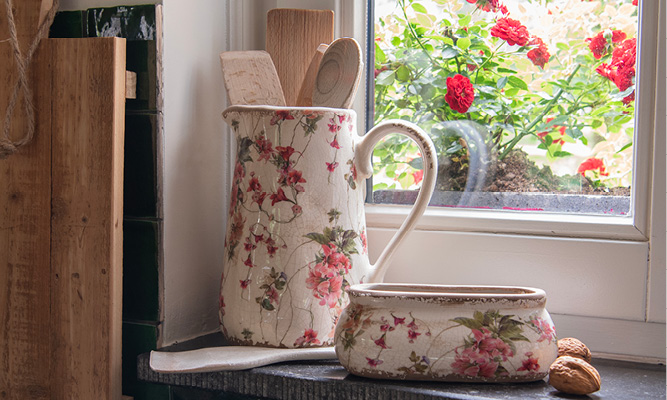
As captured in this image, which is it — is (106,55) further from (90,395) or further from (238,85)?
(90,395)

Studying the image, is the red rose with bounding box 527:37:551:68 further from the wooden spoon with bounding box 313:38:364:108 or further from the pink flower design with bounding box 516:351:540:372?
the pink flower design with bounding box 516:351:540:372

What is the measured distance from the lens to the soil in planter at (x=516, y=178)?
879mm

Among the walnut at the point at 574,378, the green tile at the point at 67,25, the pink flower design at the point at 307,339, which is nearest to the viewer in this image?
the walnut at the point at 574,378

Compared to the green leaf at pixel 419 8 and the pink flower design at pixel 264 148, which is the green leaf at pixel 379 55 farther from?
the pink flower design at pixel 264 148

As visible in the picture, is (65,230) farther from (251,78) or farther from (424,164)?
(424,164)

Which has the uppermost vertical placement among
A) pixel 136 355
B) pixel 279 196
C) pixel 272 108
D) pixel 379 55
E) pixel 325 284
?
pixel 379 55

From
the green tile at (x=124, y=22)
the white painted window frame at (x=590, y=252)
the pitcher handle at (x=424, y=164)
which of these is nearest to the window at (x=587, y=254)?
the white painted window frame at (x=590, y=252)

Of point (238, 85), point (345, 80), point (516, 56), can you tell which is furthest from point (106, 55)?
point (516, 56)

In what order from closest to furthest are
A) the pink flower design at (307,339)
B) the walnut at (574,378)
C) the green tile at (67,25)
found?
the walnut at (574,378)
the pink flower design at (307,339)
the green tile at (67,25)

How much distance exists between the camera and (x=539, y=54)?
0.89m

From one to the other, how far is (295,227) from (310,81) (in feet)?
0.74

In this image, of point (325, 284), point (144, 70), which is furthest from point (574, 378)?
point (144, 70)

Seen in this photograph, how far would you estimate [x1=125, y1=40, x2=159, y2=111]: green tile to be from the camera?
842 millimetres

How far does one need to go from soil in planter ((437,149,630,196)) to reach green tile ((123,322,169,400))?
0.45 metres
